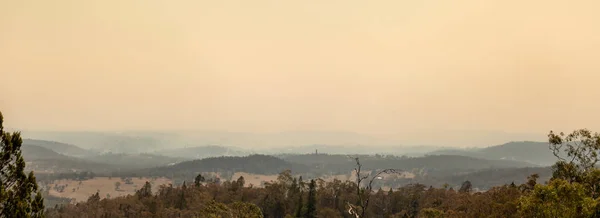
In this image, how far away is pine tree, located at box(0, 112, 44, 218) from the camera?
22.3 m

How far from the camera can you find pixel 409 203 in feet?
420

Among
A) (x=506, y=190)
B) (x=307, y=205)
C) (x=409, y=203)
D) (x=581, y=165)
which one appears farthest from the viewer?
(x=409, y=203)

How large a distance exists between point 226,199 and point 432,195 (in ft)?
237

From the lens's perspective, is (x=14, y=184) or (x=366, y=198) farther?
(x=14, y=184)

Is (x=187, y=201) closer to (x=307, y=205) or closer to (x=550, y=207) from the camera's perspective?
(x=307, y=205)

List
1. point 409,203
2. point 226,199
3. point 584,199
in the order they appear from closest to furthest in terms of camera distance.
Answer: point 584,199 < point 409,203 < point 226,199

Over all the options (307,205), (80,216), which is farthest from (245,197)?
(80,216)

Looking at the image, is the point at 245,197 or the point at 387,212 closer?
the point at 387,212

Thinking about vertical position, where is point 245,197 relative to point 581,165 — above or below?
below

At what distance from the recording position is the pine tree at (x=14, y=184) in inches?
878

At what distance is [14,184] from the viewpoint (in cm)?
2317

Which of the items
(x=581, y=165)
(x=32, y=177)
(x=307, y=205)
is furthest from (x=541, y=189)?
(x=307, y=205)

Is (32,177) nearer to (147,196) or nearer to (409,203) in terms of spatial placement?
(409,203)

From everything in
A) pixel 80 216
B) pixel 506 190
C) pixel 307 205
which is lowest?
pixel 80 216
